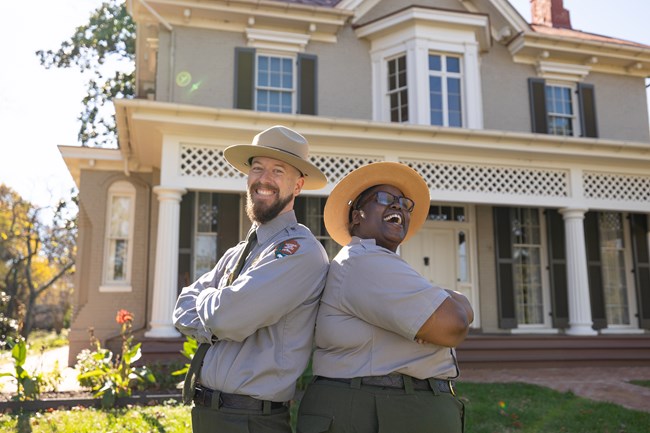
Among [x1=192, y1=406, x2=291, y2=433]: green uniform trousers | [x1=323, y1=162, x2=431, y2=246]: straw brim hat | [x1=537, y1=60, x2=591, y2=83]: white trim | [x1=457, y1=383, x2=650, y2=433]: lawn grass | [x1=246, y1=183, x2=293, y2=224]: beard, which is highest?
[x1=537, y1=60, x2=591, y2=83]: white trim

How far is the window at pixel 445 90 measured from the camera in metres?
11.2

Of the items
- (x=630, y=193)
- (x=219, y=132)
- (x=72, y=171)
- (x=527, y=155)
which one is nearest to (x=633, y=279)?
(x=630, y=193)

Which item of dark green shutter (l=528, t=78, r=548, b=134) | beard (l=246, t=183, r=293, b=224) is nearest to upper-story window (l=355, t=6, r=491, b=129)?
dark green shutter (l=528, t=78, r=548, b=134)

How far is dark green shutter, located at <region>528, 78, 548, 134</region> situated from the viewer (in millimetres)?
→ 12008

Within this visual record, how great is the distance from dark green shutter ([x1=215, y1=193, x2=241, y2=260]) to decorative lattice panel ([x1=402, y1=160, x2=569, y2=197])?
133 inches

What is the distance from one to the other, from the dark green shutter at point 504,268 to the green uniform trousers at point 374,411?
9.79m

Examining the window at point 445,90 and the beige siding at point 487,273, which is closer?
the window at point 445,90

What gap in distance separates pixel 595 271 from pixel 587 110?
11.7 feet

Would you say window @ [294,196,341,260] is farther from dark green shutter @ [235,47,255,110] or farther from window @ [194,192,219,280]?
dark green shutter @ [235,47,255,110]

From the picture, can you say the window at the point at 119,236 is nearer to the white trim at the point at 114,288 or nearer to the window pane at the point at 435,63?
the white trim at the point at 114,288

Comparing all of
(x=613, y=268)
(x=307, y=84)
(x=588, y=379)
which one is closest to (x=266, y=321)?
(x=588, y=379)

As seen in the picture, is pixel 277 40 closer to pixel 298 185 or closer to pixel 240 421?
pixel 298 185

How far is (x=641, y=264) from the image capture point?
1209cm

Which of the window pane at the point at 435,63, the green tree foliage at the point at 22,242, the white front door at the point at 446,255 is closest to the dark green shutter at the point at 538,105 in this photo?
the window pane at the point at 435,63
